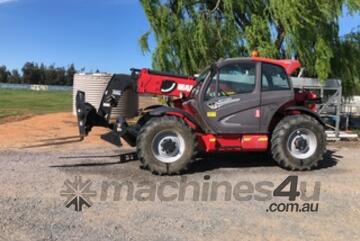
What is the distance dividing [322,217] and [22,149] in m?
8.21

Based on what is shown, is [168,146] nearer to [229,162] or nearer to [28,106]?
[229,162]

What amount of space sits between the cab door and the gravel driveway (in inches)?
35.2

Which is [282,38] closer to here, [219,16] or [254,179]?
[219,16]

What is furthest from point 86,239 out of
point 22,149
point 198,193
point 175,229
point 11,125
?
point 11,125

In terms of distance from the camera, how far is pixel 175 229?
6.19 metres

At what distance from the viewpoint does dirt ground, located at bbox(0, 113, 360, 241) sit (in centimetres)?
605

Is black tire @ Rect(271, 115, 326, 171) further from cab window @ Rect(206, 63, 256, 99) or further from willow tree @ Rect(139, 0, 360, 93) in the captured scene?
willow tree @ Rect(139, 0, 360, 93)

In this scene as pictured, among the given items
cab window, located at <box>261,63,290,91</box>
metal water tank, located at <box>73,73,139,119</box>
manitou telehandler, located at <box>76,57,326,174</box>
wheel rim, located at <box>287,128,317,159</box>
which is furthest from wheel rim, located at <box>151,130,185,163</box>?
metal water tank, located at <box>73,73,139,119</box>

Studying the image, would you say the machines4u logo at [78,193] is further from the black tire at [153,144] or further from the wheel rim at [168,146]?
the wheel rim at [168,146]

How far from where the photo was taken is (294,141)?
32.7 ft

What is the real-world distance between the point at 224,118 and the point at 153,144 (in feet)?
4.76

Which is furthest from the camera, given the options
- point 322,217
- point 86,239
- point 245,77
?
point 245,77

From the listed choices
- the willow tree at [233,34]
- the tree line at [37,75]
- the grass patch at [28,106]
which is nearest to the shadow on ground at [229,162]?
the willow tree at [233,34]

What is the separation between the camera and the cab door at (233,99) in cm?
973
